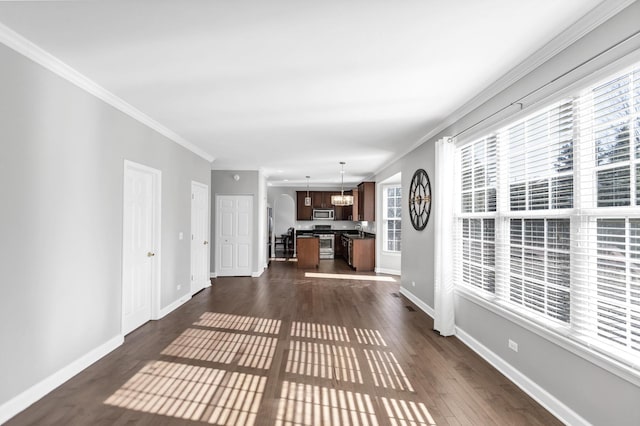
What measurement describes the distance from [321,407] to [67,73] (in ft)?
11.3

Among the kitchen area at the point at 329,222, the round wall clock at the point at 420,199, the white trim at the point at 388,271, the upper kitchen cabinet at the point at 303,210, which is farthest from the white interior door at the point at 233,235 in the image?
the round wall clock at the point at 420,199

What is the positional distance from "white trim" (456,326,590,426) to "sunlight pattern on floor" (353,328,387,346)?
0.98m

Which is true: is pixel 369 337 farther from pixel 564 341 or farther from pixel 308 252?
pixel 308 252

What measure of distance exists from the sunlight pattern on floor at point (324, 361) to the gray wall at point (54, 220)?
1.98 meters

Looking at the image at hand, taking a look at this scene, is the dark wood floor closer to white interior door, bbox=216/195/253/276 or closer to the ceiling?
the ceiling

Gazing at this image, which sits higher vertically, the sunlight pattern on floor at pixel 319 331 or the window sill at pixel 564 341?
the window sill at pixel 564 341

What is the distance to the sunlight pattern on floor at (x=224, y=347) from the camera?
10.8ft

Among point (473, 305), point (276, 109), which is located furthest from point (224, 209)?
point (473, 305)

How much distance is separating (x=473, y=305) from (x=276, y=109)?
10.3ft

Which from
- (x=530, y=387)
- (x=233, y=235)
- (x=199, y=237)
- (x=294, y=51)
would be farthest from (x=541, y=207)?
(x=233, y=235)

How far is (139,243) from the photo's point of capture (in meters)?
4.13

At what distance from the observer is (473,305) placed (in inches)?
141

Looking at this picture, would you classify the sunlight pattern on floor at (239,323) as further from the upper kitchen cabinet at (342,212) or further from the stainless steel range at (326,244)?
the upper kitchen cabinet at (342,212)

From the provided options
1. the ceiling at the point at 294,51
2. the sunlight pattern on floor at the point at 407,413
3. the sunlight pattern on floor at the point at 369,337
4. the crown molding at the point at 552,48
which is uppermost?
the ceiling at the point at 294,51
